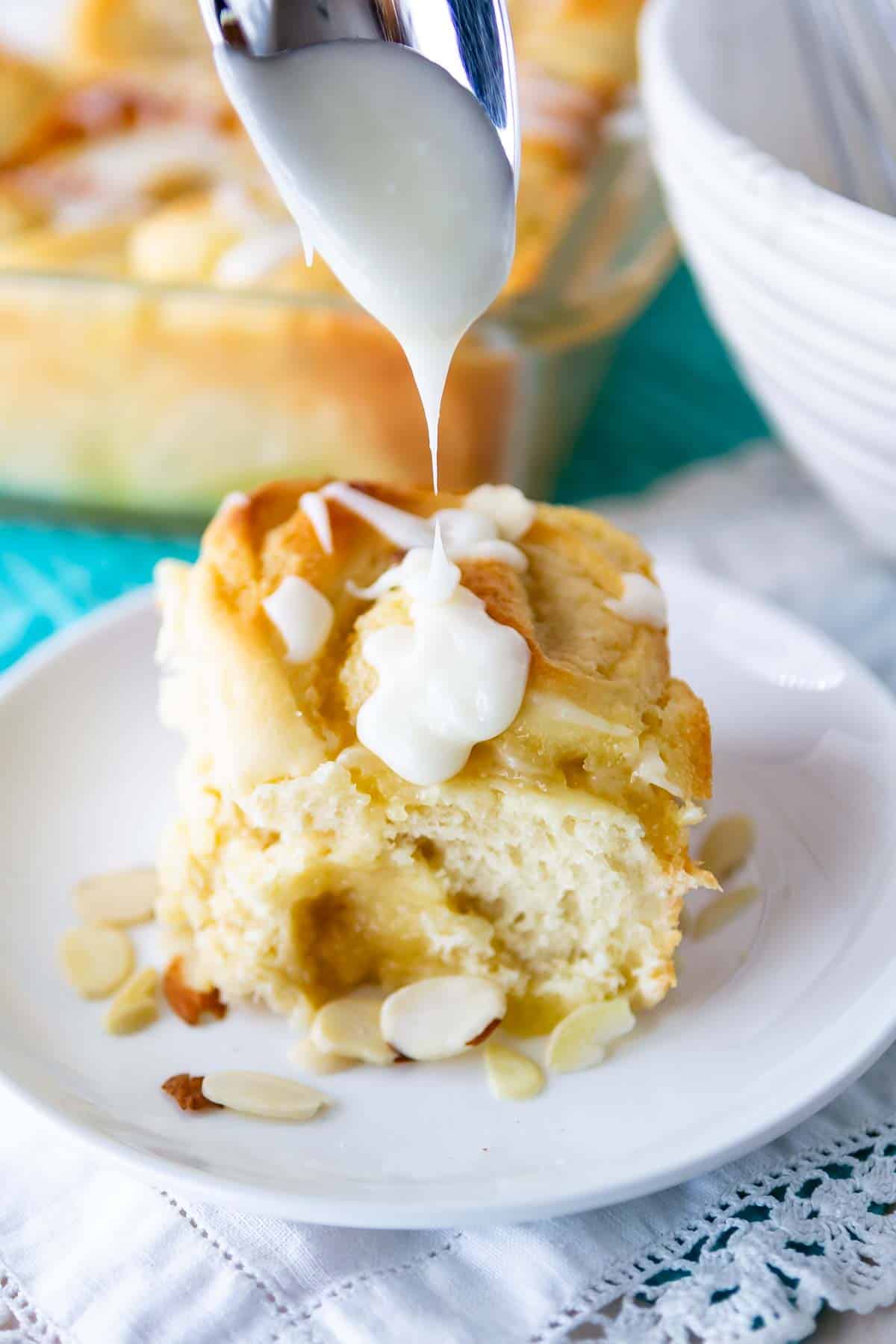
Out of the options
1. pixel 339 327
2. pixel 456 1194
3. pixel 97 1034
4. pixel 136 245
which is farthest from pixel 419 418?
pixel 456 1194

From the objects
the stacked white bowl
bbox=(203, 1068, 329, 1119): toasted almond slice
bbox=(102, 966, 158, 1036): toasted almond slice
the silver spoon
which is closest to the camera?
the silver spoon

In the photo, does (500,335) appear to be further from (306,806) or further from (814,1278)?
(814,1278)

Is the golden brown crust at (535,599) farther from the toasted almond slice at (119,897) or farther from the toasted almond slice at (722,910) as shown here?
the toasted almond slice at (119,897)

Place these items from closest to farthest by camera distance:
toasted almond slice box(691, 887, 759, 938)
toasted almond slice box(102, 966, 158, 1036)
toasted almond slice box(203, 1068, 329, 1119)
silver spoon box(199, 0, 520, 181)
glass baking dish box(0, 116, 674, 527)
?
silver spoon box(199, 0, 520, 181) < toasted almond slice box(203, 1068, 329, 1119) < toasted almond slice box(102, 966, 158, 1036) < toasted almond slice box(691, 887, 759, 938) < glass baking dish box(0, 116, 674, 527)

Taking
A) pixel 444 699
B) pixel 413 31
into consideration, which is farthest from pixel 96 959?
pixel 413 31

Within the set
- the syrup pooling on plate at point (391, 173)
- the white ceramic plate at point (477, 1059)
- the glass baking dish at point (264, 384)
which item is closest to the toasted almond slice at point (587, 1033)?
the white ceramic plate at point (477, 1059)

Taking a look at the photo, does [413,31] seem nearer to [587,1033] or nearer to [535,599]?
[535,599]

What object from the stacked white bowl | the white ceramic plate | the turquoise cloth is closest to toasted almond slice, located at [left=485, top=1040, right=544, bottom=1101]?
the white ceramic plate

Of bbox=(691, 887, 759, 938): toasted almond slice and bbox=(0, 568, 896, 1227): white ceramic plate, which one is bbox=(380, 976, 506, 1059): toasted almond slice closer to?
bbox=(0, 568, 896, 1227): white ceramic plate
